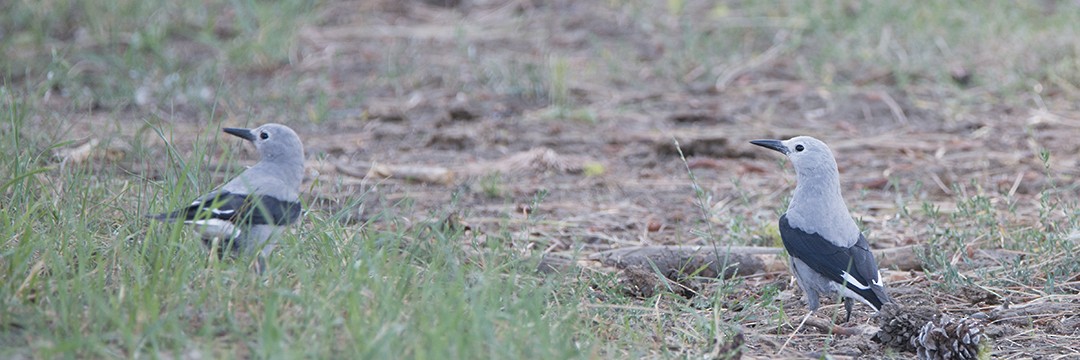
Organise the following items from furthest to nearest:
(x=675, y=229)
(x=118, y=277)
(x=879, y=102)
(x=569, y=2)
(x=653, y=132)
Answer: (x=569, y=2) < (x=879, y=102) < (x=653, y=132) < (x=675, y=229) < (x=118, y=277)

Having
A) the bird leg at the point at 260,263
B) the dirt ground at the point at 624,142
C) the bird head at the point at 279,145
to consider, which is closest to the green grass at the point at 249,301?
the bird leg at the point at 260,263

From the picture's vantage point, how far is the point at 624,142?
747 centimetres

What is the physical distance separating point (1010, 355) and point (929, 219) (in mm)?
1839

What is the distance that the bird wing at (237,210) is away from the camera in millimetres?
3756

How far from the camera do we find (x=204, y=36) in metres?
9.85

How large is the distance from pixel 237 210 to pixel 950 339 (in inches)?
92.2

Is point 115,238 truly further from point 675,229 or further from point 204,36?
point 204,36

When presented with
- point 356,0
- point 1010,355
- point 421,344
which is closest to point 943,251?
point 1010,355

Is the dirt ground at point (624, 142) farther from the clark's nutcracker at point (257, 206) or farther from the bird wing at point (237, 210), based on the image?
the bird wing at point (237, 210)

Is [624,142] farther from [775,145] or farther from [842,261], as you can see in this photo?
[842,261]

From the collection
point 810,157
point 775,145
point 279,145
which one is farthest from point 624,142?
point 279,145

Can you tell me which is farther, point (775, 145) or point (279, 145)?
point (775, 145)

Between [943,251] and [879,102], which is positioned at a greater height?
[943,251]

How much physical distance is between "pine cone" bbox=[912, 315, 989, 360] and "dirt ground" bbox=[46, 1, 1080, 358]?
213mm
